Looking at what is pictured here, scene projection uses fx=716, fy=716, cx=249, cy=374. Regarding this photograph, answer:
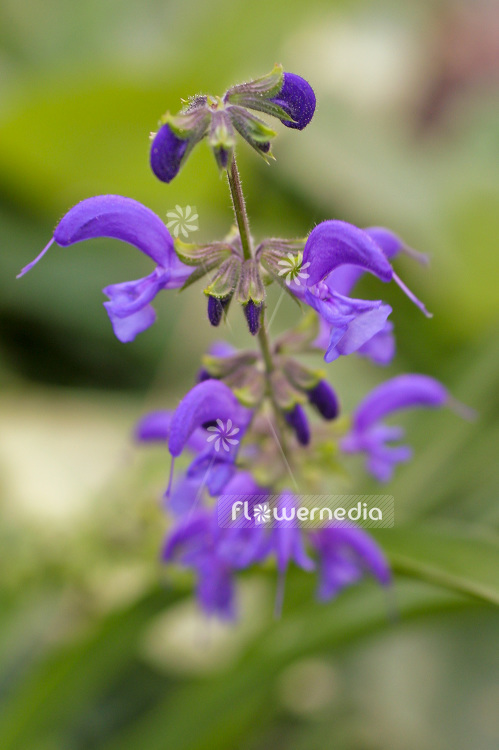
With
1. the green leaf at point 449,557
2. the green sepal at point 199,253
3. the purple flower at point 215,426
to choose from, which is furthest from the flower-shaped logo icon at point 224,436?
the green leaf at point 449,557

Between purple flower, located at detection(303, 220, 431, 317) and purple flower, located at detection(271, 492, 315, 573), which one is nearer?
purple flower, located at detection(303, 220, 431, 317)

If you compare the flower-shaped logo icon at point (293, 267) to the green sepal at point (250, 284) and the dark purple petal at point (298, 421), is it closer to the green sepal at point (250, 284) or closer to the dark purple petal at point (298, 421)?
the green sepal at point (250, 284)

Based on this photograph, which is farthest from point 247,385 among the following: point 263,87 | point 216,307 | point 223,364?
point 263,87

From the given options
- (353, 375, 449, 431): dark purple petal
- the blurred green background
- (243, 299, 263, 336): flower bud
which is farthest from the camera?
the blurred green background

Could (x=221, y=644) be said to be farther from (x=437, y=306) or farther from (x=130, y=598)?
(x=437, y=306)

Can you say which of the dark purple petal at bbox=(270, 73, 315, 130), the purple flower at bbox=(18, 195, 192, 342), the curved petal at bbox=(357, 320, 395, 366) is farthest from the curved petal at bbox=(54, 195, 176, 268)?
the curved petal at bbox=(357, 320, 395, 366)

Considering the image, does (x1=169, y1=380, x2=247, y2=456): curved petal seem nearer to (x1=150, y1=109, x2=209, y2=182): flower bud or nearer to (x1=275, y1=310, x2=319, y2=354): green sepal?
(x1=275, y1=310, x2=319, y2=354): green sepal

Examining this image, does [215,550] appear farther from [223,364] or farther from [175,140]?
[175,140]
